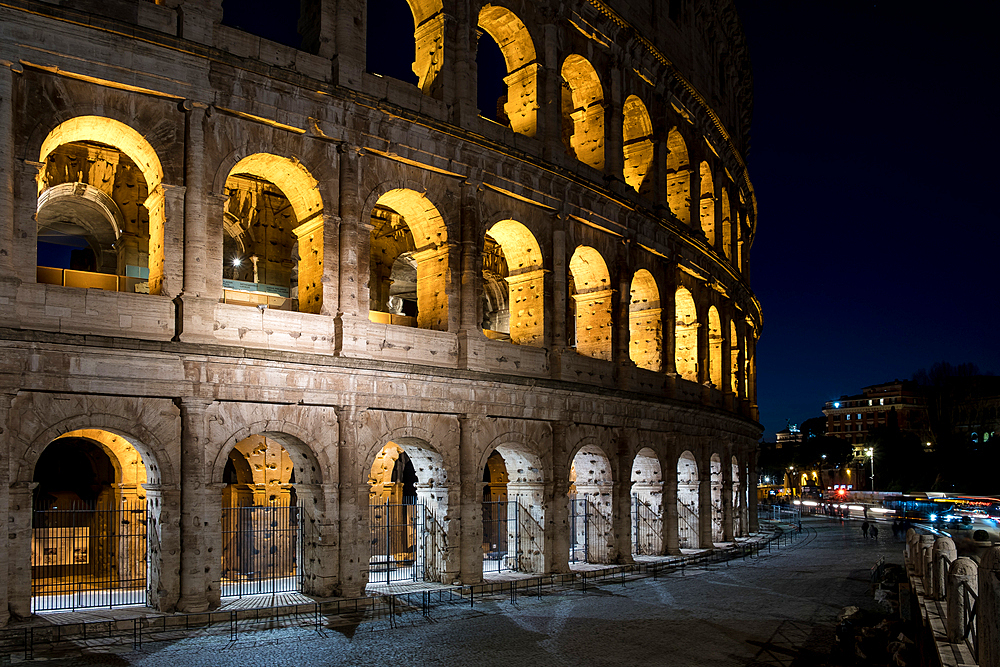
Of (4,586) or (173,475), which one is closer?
(4,586)

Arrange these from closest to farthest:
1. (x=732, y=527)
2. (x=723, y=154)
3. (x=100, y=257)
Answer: (x=100, y=257) < (x=732, y=527) < (x=723, y=154)

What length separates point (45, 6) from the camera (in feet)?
41.2

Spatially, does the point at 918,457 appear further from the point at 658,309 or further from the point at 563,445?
the point at 563,445

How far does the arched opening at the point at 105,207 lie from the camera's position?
46.1ft

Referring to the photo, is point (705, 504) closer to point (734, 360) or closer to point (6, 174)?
point (734, 360)

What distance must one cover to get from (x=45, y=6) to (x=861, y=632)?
14.5 meters

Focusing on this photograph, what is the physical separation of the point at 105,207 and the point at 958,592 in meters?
16.8

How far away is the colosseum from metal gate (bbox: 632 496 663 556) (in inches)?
3.1

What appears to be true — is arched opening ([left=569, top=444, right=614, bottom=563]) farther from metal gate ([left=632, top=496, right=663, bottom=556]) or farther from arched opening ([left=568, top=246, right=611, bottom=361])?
arched opening ([left=568, top=246, right=611, bottom=361])

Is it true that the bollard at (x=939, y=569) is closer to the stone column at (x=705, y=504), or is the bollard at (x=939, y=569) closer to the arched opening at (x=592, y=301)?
the arched opening at (x=592, y=301)

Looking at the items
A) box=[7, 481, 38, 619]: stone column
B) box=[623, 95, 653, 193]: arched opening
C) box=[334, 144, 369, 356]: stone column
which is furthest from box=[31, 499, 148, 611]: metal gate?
box=[623, 95, 653, 193]: arched opening

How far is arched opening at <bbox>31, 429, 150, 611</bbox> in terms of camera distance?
547 inches

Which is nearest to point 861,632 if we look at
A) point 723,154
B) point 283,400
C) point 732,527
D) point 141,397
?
point 283,400

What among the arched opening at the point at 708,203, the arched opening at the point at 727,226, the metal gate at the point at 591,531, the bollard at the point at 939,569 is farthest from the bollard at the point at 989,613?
the arched opening at the point at 727,226
